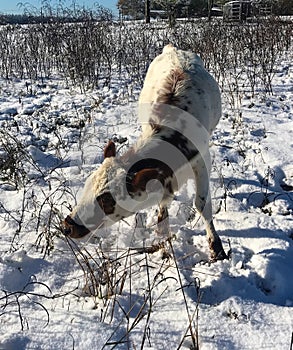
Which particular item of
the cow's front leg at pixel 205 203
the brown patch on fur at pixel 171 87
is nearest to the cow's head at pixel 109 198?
the cow's front leg at pixel 205 203

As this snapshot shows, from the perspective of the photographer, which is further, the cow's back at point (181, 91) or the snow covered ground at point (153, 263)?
the cow's back at point (181, 91)

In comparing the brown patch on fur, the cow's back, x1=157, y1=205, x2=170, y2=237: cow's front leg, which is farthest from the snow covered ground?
the brown patch on fur

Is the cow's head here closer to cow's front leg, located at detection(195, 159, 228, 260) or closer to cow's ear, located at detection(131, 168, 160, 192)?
cow's ear, located at detection(131, 168, 160, 192)

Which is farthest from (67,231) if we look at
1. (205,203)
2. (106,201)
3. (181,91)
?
(181,91)

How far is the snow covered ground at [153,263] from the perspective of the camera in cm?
252

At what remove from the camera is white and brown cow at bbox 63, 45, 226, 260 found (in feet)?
9.64

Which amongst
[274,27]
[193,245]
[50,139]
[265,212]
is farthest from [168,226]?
[274,27]

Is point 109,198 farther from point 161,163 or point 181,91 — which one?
point 181,91

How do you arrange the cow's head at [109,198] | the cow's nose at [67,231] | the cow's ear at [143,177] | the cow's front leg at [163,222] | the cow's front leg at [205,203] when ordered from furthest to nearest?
the cow's front leg at [163,222], the cow's front leg at [205,203], the cow's nose at [67,231], the cow's head at [109,198], the cow's ear at [143,177]

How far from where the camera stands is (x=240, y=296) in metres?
2.82

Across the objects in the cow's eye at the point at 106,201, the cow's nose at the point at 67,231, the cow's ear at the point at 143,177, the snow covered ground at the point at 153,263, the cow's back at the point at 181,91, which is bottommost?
the snow covered ground at the point at 153,263

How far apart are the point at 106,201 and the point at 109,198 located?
4 centimetres

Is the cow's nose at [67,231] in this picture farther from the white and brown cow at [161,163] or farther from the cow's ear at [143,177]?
the cow's ear at [143,177]

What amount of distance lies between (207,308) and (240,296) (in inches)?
10.4
